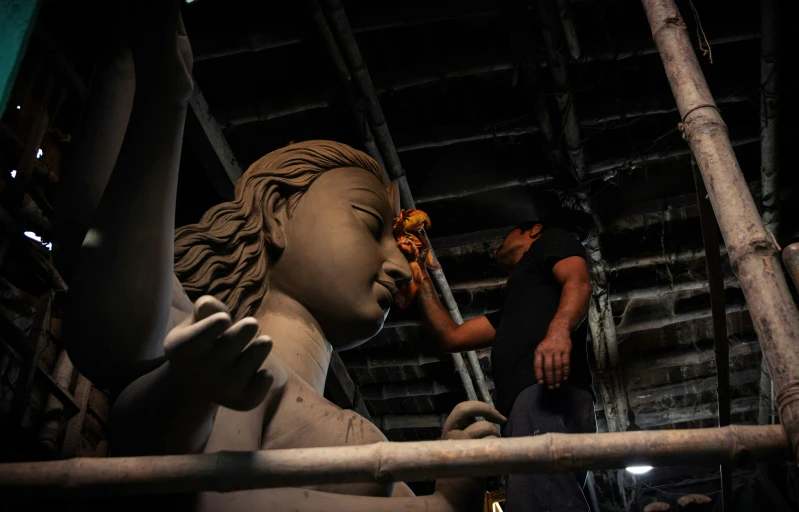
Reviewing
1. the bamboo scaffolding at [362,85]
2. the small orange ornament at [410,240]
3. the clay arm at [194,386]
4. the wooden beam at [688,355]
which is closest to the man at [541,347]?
the small orange ornament at [410,240]

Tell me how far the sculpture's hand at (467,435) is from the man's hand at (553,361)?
3.24 feet

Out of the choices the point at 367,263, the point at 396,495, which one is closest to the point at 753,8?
the point at 367,263

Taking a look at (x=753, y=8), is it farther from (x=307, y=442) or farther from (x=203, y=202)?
(x=307, y=442)

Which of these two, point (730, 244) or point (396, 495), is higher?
point (730, 244)

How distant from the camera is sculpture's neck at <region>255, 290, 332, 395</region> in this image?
2.93 metres

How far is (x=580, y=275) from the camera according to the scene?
4082 mm

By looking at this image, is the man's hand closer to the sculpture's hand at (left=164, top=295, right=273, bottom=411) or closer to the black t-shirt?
the black t-shirt

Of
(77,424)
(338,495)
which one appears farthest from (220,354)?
(77,424)

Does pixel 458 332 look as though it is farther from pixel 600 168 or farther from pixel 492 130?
pixel 600 168

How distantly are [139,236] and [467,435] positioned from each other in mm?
1079

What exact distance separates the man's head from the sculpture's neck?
2.02m

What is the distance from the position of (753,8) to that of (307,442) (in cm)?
427

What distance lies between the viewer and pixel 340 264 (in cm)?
304

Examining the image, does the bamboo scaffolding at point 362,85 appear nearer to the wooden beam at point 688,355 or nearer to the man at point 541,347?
the man at point 541,347
